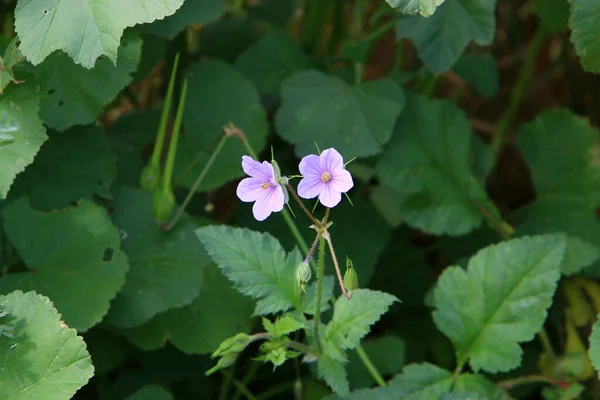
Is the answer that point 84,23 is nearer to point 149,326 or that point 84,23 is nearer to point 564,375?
point 149,326

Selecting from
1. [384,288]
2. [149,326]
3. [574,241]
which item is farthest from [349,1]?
[149,326]

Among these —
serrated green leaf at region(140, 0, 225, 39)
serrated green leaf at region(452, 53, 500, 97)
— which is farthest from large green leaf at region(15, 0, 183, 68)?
serrated green leaf at region(452, 53, 500, 97)

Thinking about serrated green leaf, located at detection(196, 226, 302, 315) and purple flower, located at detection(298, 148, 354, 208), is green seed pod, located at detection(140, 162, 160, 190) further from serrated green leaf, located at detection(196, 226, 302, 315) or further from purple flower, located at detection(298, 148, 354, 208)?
purple flower, located at detection(298, 148, 354, 208)

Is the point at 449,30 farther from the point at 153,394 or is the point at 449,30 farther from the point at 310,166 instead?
the point at 153,394

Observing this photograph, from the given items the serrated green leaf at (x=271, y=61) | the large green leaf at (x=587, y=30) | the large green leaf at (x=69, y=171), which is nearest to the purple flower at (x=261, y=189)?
the large green leaf at (x=69, y=171)

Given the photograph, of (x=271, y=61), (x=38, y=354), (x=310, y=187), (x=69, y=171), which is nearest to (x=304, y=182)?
(x=310, y=187)
